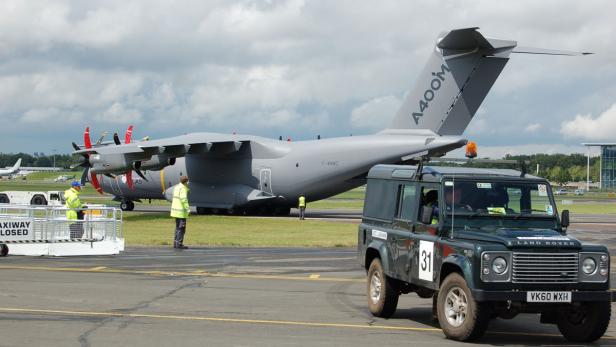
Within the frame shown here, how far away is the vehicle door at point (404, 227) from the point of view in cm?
1209

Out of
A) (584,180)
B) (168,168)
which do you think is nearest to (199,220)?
(168,168)

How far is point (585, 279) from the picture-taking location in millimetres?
10359

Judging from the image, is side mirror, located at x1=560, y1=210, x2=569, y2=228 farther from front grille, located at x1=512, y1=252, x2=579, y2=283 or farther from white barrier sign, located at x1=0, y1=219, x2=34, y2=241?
white barrier sign, located at x1=0, y1=219, x2=34, y2=241

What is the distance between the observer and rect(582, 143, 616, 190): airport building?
145 metres

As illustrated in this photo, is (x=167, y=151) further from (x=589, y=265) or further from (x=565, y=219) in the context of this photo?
(x=589, y=265)

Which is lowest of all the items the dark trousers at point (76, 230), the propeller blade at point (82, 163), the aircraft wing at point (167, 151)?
the dark trousers at point (76, 230)

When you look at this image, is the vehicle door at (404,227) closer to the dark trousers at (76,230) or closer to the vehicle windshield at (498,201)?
the vehicle windshield at (498,201)

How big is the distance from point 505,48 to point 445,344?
29.3 metres

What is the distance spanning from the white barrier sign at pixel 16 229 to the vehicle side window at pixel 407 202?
12.3m

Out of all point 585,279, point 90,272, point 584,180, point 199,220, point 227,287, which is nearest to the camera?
point 585,279

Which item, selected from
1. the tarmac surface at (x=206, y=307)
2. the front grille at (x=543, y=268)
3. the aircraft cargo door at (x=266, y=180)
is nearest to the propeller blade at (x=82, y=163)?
the aircraft cargo door at (x=266, y=180)

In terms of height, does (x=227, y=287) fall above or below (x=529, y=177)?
below

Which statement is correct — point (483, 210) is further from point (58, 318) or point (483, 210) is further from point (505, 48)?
point (505, 48)

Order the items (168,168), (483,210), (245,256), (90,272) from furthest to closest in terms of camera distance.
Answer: (168,168)
(245,256)
(90,272)
(483,210)
